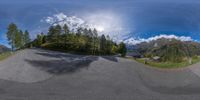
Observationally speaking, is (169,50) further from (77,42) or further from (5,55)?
(5,55)

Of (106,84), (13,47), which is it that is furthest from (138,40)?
(13,47)

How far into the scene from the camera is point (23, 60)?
9266 mm

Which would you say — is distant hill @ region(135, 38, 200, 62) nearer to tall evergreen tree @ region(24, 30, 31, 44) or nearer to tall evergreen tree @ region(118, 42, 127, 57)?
tall evergreen tree @ region(118, 42, 127, 57)

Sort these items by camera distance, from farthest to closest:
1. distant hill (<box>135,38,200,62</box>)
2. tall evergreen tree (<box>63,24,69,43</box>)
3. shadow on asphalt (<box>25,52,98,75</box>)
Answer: shadow on asphalt (<box>25,52,98,75</box>), tall evergreen tree (<box>63,24,69,43</box>), distant hill (<box>135,38,200,62</box>)

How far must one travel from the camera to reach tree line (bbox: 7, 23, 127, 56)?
810 centimetres

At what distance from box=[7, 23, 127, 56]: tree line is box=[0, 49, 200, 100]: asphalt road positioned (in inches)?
14.7

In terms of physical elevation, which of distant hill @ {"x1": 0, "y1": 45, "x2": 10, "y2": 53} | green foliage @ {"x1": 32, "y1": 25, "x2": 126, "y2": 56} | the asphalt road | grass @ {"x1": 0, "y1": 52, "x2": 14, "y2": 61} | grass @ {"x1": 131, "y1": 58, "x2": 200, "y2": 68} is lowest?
the asphalt road

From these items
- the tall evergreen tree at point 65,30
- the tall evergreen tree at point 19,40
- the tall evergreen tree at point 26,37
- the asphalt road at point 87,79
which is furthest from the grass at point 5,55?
the tall evergreen tree at point 65,30

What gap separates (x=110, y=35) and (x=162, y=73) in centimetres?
231

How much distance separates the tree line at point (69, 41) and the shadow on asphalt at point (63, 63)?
1.30 ft

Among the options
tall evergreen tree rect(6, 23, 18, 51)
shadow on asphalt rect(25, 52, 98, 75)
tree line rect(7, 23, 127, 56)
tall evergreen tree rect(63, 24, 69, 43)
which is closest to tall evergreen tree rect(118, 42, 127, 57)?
tree line rect(7, 23, 127, 56)

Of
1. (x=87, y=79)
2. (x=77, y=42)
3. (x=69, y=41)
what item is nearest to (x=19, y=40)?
(x=69, y=41)

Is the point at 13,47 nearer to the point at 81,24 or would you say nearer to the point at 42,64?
the point at 42,64

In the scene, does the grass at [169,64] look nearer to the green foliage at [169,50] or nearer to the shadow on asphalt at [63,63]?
the green foliage at [169,50]
